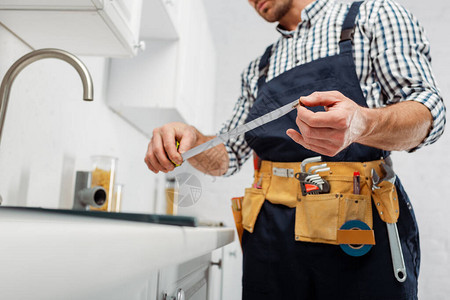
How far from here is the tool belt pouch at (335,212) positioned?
29.0 inches

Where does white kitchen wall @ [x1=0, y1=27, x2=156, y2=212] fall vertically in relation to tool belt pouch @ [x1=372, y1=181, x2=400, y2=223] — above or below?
above

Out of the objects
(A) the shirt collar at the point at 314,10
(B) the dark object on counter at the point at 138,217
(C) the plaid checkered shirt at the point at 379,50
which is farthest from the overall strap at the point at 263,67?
(B) the dark object on counter at the point at 138,217

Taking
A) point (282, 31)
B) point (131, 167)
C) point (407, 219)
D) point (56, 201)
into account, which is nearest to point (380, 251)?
point (407, 219)

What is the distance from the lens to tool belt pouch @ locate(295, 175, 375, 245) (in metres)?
0.74

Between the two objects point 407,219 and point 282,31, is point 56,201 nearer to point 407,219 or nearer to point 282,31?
point 282,31

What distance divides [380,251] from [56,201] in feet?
3.04

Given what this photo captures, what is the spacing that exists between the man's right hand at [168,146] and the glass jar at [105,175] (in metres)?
0.51

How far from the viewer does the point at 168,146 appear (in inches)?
27.5

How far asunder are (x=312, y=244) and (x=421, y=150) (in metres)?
1.92

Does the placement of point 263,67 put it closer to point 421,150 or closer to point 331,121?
point 331,121

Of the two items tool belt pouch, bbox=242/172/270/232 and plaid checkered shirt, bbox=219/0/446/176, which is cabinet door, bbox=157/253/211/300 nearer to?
tool belt pouch, bbox=242/172/270/232

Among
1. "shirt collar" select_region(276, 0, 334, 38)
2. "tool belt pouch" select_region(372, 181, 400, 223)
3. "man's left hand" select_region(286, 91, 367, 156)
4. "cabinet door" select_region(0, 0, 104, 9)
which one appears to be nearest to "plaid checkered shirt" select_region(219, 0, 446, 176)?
"shirt collar" select_region(276, 0, 334, 38)

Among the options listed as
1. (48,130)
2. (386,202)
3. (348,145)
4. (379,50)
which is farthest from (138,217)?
(48,130)

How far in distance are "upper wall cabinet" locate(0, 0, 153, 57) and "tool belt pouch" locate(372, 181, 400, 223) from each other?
69cm
